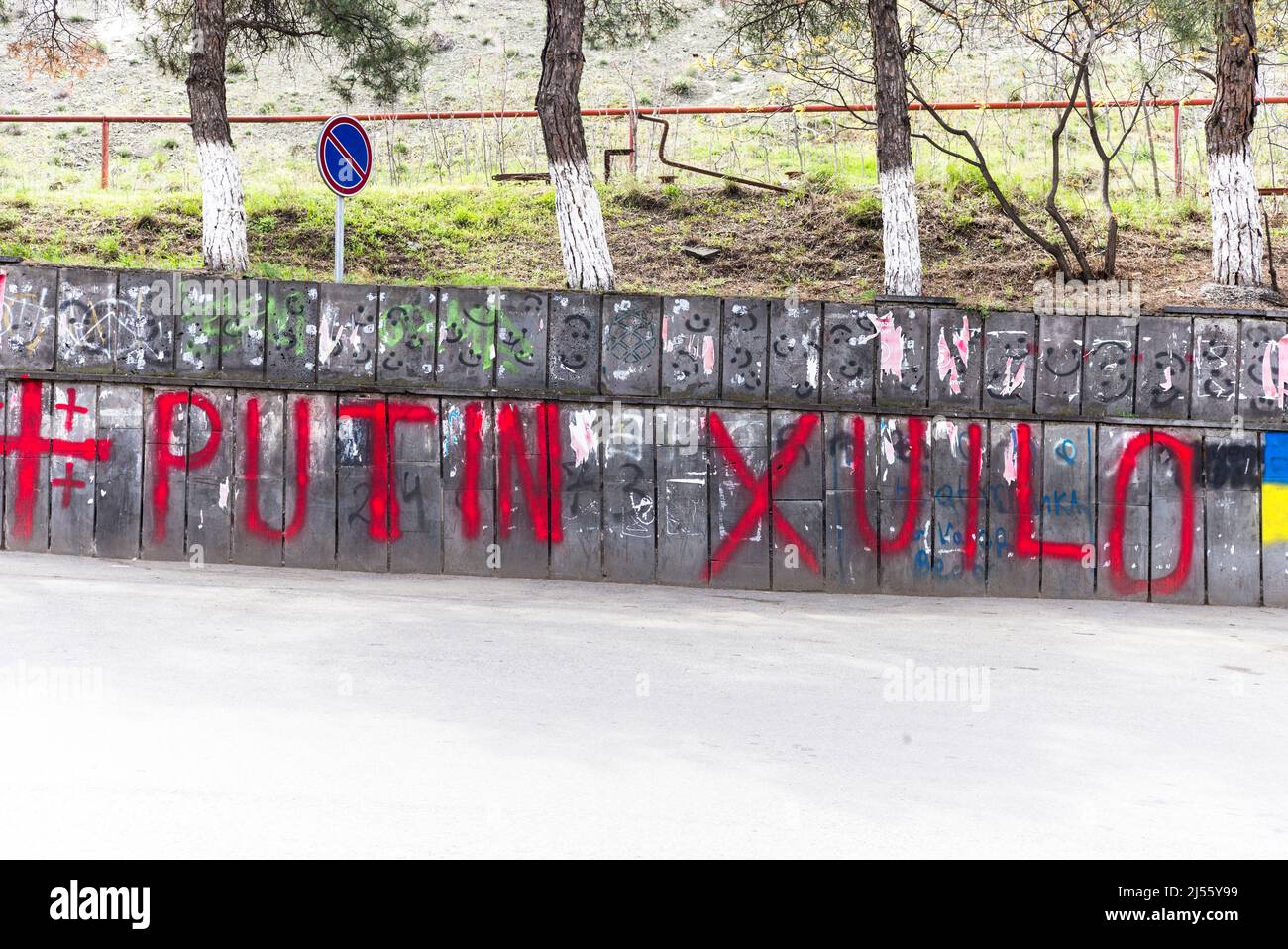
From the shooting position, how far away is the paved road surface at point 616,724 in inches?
161

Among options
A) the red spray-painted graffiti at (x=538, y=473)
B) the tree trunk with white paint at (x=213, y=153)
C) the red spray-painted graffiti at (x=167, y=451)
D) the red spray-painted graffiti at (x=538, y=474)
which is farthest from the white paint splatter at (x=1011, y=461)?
the tree trunk with white paint at (x=213, y=153)

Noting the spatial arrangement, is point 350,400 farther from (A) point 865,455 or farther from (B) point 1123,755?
(B) point 1123,755

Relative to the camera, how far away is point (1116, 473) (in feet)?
30.3

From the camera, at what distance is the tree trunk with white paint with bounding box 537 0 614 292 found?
10836 mm

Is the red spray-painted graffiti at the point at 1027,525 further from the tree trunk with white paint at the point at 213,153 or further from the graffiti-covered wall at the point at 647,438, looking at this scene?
the tree trunk with white paint at the point at 213,153

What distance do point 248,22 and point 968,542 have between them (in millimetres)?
9285

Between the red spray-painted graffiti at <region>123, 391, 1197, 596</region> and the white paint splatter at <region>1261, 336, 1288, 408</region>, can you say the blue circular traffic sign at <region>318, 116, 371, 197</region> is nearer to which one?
the red spray-painted graffiti at <region>123, 391, 1197, 596</region>

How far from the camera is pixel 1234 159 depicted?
10844 mm

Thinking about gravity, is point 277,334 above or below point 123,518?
above

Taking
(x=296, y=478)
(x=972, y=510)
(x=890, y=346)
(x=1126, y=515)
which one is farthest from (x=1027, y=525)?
(x=296, y=478)

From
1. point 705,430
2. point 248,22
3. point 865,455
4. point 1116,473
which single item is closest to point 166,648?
point 705,430

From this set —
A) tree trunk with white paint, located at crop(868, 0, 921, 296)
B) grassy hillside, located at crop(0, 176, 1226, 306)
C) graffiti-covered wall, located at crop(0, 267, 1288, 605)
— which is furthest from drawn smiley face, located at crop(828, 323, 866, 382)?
grassy hillside, located at crop(0, 176, 1226, 306)

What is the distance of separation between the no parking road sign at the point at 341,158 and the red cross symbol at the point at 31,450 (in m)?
2.31

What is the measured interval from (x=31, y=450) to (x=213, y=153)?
3.62m
